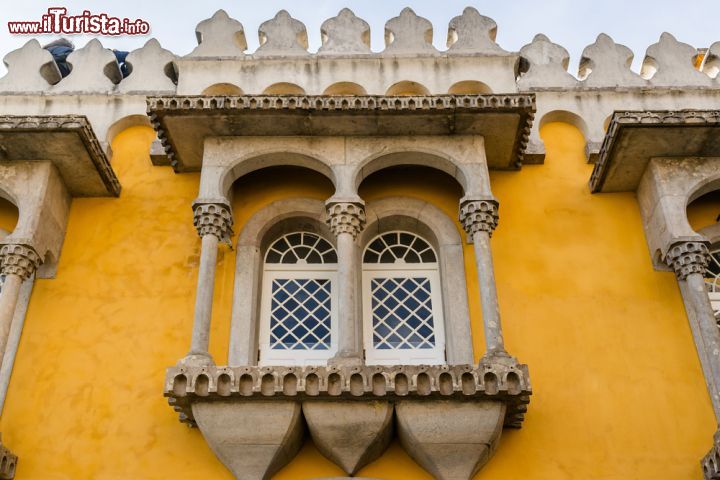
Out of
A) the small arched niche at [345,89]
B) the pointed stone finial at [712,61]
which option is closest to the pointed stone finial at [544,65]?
the pointed stone finial at [712,61]

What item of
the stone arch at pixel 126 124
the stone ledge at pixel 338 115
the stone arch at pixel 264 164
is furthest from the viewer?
the stone arch at pixel 126 124

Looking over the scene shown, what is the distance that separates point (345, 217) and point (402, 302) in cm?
121

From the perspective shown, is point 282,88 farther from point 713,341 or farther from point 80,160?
point 713,341

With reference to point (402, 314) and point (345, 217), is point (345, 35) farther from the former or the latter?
point (402, 314)

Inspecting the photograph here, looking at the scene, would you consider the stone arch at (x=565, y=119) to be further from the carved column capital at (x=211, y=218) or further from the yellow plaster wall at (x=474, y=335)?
the carved column capital at (x=211, y=218)

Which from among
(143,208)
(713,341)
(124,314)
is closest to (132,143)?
(143,208)

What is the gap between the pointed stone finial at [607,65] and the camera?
35.2ft

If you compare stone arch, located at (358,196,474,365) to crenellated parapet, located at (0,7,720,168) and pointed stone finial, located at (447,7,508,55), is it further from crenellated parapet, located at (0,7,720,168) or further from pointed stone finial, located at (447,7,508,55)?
pointed stone finial, located at (447,7,508,55)

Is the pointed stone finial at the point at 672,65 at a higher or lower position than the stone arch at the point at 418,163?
higher

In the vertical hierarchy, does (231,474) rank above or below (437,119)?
below

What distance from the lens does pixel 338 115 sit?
8.94 meters

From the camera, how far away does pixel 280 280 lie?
9.23m

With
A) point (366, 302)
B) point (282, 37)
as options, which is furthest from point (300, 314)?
point (282, 37)

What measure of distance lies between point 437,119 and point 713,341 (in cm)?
361
